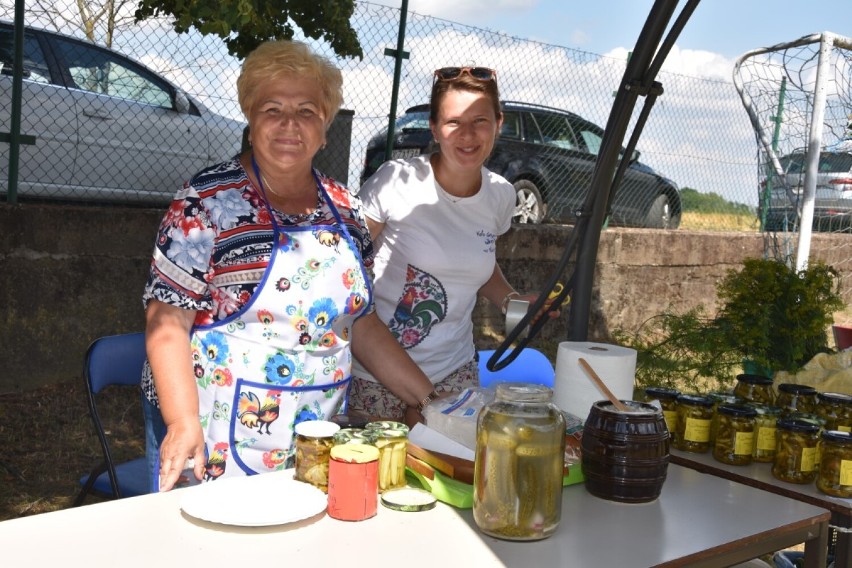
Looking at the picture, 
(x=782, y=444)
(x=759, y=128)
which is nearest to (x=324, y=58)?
(x=782, y=444)

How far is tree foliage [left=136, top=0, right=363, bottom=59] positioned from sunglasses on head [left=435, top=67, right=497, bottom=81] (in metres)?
0.71

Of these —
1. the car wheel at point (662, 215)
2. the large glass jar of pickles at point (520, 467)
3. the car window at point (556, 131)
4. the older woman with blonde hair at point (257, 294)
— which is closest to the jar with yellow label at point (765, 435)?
the large glass jar of pickles at point (520, 467)

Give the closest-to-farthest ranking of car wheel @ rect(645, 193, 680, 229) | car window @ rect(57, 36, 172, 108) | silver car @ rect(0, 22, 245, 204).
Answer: silver car @ rect(0, 22, 245, 204)
car window @ rect(57, 36, 172, 108)
car wheel @ rect(645, 193, 680, 229)

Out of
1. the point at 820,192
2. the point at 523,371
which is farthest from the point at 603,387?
the point at 820,192

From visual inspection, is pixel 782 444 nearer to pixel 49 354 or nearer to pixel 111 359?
pixel 111 359

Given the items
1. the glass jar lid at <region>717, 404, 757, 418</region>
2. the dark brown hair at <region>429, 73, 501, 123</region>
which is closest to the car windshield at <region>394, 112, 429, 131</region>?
the dark brown hair at <region>429, 73, 501, 123</region>

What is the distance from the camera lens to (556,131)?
354 inches

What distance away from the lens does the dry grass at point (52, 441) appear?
4.26m

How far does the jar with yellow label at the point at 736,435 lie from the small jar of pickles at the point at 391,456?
91 cm

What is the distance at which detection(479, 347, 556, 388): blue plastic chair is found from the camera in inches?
138

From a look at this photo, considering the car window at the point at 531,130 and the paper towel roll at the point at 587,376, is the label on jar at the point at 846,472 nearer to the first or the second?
the paper towel roll at the point at 587,376

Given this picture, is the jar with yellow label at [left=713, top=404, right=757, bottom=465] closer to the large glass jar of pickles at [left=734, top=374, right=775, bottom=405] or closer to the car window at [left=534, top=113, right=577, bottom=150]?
the large glass jar of pickles at [left=734, top=374, right=775, bottom=405]

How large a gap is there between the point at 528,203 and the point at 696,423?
6.60m

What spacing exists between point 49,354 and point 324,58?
349 cm
